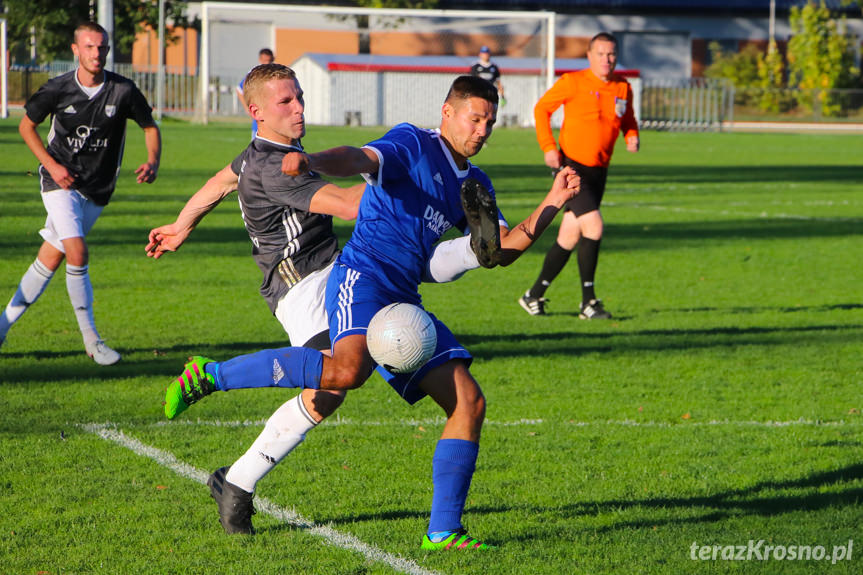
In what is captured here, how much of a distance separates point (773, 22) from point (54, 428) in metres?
60.7

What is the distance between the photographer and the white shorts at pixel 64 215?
7.35 m

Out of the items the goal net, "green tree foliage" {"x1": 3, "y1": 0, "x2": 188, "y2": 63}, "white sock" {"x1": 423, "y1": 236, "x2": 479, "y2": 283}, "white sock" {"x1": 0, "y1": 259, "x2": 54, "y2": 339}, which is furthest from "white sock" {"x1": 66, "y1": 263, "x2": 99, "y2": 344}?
"green tree foliage" {"x1": 3, "y1": 0, "x2": 188, "y2": 63}

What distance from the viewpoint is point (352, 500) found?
4.92 meters

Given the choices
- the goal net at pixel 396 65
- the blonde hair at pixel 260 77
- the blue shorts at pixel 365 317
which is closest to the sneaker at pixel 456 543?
the blue shorts at pixel 365 317

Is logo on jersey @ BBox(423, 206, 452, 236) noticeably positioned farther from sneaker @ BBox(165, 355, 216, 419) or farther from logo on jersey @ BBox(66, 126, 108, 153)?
logo on jersey @ BBox(66, 126, 108, 153)

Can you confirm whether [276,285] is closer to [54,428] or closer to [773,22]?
[54,428]

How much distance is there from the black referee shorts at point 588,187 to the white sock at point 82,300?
3.96 metres

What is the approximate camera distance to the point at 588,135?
949cm

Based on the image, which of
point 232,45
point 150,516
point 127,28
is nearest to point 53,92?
point 150,516

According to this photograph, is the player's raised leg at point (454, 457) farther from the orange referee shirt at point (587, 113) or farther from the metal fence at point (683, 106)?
the metal fence at point (683, 106)

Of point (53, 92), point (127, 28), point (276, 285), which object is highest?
point (127, 28)

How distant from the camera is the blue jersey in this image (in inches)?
173

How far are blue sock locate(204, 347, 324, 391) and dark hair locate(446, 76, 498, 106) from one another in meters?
1.10

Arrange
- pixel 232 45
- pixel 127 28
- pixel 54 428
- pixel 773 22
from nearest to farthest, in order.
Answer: pixel 54 428 → pixel 232 45 → pixel 127 28 → pixel 773 22
